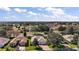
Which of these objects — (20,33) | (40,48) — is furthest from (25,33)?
(40,48)
